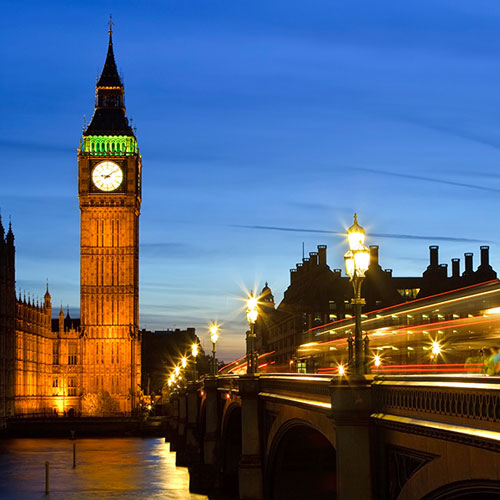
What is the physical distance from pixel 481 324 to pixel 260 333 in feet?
425

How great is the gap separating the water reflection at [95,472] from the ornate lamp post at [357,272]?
39440 millimetres

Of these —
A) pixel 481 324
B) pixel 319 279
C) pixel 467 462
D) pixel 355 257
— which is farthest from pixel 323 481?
pixel 319 279

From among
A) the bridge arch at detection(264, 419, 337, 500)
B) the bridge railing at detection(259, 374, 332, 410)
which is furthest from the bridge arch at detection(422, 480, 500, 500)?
the bridge arch at detection(264, 419, 337, 500)

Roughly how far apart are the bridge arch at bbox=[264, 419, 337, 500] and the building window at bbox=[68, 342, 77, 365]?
402 ft

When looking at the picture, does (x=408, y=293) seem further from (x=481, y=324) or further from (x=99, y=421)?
(x=481, y=324)

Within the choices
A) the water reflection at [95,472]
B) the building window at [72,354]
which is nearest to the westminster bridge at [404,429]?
the water reflection at [95,472]

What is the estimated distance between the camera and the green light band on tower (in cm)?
15250

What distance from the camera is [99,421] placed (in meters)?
126

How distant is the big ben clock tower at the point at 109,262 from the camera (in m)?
150

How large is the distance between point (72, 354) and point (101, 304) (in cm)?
969

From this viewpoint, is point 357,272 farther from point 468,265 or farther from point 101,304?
point 101,304

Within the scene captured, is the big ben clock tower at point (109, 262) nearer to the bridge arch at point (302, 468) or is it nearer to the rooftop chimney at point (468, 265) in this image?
the rooftop chimney at point (468, 265)

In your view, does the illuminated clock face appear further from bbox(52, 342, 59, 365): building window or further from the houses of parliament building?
bbox(52, 342, 59, 365): building window

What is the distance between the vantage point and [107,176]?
15262 cm
